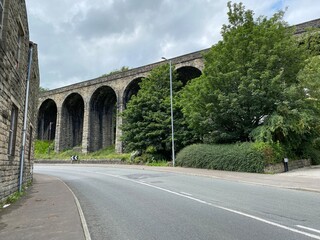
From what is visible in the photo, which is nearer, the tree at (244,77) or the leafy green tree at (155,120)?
the tree at (244,77)

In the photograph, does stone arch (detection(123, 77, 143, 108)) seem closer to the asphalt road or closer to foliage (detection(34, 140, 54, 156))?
foliage (detection(34, 140, 54, 156))

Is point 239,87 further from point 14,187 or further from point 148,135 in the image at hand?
point 14,187

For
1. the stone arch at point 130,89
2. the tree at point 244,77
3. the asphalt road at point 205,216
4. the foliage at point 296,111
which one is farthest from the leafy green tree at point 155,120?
the asphalt road at point 205,216

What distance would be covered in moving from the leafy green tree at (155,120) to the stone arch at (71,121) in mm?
22170

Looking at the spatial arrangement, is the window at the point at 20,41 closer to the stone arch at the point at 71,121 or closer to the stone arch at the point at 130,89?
the stone arch at the point at 130,89

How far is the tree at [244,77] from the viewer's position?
17969 millimetres

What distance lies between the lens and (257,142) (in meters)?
17.3

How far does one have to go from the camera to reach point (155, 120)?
27625 mm

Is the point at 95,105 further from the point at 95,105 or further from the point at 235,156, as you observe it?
the point at 235,156

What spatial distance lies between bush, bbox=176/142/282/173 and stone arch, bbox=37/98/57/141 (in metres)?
42.2

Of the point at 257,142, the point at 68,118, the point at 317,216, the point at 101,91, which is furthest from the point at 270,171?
the point at 68,118

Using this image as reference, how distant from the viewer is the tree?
17969 millimetres

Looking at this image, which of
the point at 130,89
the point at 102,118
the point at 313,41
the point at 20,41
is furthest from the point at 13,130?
the point at 102,118

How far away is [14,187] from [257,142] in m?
13.3
